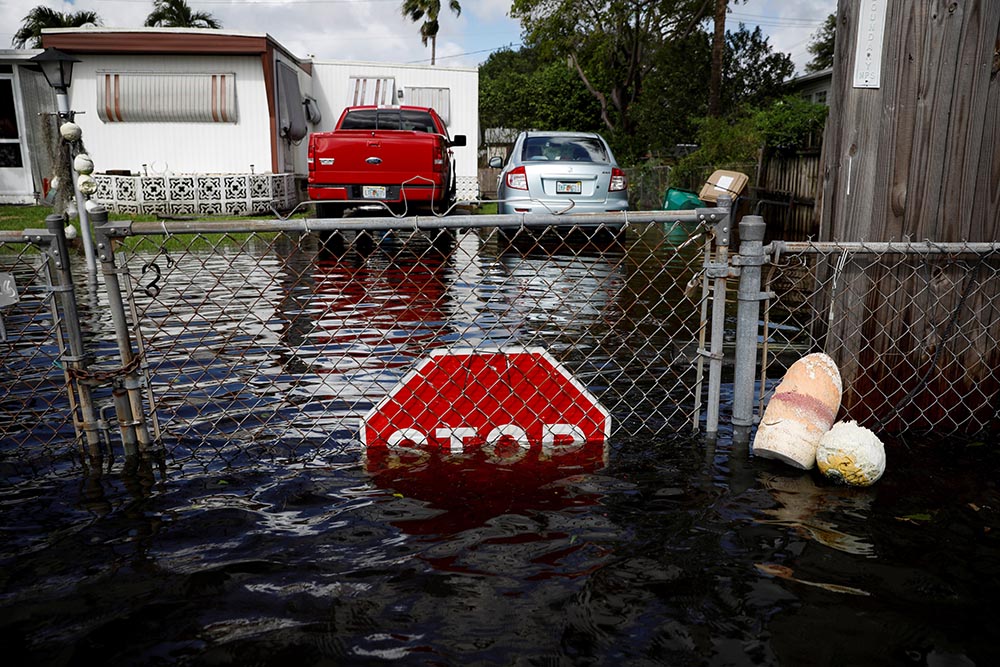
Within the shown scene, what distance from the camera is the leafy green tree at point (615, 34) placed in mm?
28062

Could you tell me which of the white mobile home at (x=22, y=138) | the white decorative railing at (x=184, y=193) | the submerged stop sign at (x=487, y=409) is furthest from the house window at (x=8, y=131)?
→ the submerged stop sign at (x=487, y=409)

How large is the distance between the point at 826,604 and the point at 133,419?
286cm

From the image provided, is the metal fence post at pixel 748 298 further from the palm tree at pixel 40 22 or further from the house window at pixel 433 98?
the palm tree at pixel 40 22

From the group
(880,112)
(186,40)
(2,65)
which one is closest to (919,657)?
(880,112)

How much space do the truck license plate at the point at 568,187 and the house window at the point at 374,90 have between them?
10.9 metres

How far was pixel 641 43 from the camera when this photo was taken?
29344 mm

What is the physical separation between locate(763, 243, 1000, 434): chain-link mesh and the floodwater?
26 cm

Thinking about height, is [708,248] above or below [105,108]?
below

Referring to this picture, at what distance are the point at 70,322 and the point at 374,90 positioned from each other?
18.7 meters

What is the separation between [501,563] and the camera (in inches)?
101

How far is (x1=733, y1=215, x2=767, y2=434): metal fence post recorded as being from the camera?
3.24 m

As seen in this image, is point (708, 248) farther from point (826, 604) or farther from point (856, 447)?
point (826, 604)

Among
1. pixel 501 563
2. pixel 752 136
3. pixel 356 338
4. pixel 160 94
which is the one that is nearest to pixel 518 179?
pixel 356 338

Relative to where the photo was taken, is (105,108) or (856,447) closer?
(856,447)
